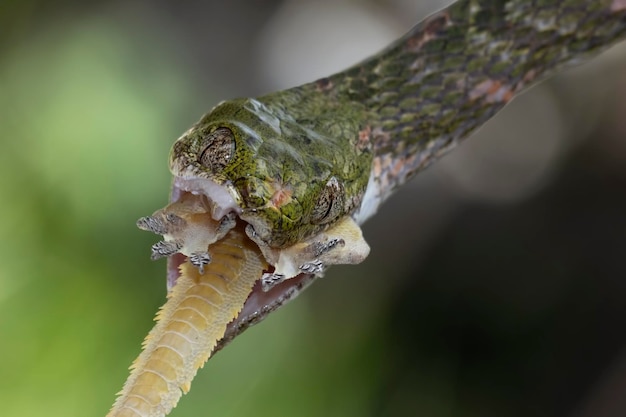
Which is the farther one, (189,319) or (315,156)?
(315,156)

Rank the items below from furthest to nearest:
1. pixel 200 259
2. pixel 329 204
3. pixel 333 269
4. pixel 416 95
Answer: pixel 333 269, pixel 416 95, pixel 329 204, pixel 200 259

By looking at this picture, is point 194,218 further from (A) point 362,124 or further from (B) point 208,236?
(A) point 362,124

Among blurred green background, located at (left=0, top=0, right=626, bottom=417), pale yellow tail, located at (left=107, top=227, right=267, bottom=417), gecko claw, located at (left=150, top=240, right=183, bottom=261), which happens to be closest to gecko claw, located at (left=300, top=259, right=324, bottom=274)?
pale yellow tail, located at (left=107, top=227, right=267, bottom=417)

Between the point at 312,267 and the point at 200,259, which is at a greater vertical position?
the point at 200,259

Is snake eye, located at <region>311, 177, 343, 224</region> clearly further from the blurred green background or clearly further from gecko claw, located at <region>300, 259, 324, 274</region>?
the blurred green background

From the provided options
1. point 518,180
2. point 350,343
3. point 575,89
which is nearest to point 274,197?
point 350,343

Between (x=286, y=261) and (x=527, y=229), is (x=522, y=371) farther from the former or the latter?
(x=286, y=261)

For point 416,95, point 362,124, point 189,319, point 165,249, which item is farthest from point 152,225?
point 416,95
